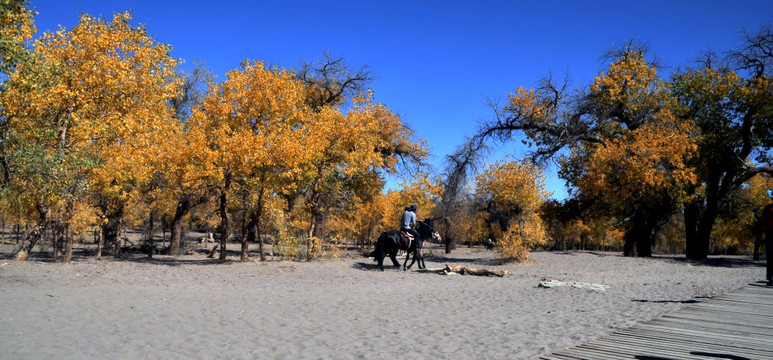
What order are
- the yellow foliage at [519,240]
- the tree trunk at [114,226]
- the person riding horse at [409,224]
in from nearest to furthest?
the person riding horse at [409,224] < the yellow foliage at [519,240] < the tree trunk at [114,226]

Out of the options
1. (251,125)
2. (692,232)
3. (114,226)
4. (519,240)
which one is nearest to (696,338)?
(519,240)

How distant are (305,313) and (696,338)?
553cm

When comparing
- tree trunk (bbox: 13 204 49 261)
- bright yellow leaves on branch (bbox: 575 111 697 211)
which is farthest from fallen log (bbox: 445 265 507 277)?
tree trunk (bbox: 13 204 49 261)

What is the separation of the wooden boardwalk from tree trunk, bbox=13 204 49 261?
1630 centimetres

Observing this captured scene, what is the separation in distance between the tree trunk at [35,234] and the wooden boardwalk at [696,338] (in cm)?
1630

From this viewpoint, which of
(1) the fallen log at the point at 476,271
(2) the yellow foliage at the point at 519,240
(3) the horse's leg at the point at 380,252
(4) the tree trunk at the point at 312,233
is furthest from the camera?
(4) the tree trunk at the point at 312,233

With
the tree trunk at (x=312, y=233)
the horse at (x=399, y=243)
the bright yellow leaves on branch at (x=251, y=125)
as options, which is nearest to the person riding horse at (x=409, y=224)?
the horse at (x=399, y=243)

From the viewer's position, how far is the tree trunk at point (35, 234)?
15828 mm

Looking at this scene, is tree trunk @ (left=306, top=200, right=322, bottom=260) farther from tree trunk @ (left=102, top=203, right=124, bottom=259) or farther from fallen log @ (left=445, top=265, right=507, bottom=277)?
tree trunk @ (left=102, top=203, right=124, bottom=259)

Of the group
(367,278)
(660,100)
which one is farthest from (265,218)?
(660,100)

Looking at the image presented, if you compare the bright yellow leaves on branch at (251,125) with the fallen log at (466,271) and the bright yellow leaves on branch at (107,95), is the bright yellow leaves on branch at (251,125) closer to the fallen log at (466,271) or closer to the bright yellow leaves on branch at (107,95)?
the bright yellow leaves on branch at (107,95)

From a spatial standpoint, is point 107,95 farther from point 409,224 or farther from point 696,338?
point 696,338

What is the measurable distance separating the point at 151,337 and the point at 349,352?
2591mm

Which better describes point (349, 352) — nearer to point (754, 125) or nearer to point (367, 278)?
point (367, 278)
